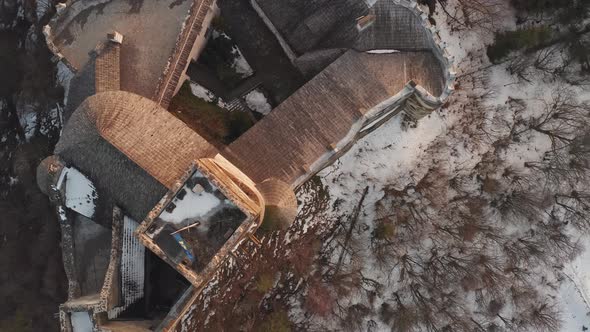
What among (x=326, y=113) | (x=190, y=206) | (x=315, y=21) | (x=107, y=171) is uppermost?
(x=107, y=171)

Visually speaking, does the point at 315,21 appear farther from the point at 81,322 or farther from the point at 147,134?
the point at 81,322

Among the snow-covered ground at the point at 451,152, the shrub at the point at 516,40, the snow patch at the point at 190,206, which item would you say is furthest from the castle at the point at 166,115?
the shrub at the point at 516,40

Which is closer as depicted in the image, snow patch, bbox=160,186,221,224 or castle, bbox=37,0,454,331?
snow patch, bbox=160,186,221,224

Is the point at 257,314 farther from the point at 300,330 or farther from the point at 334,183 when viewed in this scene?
the point at 334,183

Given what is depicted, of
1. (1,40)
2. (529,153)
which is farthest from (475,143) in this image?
(1,40)

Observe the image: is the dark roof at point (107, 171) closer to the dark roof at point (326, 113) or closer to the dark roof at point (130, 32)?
the dark roof at point (130, 32)

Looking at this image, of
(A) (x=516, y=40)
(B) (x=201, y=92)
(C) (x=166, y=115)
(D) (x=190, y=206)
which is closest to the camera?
(D) (x=190, y=206)

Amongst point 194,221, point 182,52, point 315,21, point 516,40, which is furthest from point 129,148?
point 516,40

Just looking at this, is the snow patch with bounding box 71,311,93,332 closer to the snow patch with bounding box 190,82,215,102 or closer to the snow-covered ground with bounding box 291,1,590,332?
the snow-covered ground with bounding box 291,1,590,332

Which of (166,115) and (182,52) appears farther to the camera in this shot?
(182,52)

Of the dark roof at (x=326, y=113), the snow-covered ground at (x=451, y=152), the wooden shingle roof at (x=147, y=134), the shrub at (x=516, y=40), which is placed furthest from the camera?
the snow-covered ground at (x=451, y=152)

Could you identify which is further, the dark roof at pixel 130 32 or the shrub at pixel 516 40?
the shrub at pixel 516 40

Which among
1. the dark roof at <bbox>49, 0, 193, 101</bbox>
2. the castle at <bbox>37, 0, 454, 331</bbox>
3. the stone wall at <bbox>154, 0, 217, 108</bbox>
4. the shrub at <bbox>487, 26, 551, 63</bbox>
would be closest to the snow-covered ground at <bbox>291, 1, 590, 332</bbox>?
the shrub at <bbox>487, 26, 551, 63</bbox>
